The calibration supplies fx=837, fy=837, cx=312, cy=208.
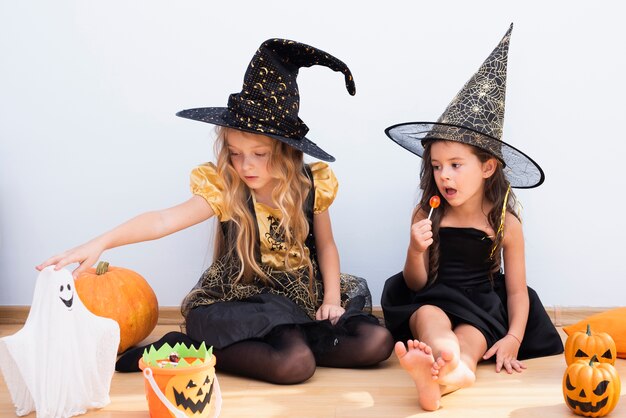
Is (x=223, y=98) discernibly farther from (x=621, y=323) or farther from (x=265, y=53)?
(x=621, y=323)

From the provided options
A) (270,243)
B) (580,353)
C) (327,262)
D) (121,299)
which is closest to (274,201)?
A: (270,243)

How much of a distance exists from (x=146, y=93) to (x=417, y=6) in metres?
0.85

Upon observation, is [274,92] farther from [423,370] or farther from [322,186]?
[423,370]

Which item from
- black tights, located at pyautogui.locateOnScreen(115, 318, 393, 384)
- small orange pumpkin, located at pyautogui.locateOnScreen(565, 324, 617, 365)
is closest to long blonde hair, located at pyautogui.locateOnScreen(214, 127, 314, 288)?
black tights, located at pyautogui.locateOnScreen(115, 318, 393, 384)

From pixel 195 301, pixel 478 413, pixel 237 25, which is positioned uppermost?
pixel 237 25

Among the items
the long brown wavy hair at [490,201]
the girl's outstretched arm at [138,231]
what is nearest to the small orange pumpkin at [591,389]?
the long brown wavy hair at [490,201]

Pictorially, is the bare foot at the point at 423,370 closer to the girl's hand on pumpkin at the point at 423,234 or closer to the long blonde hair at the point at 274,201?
the girl's hand on pumpkin at the point at 423,234

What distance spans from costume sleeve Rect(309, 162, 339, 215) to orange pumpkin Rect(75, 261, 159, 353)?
527 millimetres

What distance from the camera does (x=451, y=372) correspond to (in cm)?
175

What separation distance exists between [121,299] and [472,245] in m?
0.94

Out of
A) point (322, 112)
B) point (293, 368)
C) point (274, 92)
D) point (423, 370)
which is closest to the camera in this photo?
point (423, 370)

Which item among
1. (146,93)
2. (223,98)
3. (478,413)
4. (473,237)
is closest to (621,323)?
(473,237)

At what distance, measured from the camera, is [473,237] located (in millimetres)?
2199

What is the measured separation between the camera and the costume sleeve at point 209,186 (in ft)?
6.93
